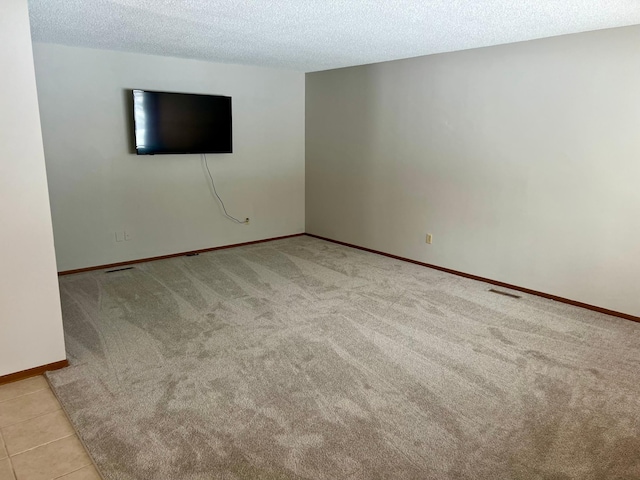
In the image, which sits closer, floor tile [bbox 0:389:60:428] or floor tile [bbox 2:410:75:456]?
floor tile [bbox 2:410:75:456]

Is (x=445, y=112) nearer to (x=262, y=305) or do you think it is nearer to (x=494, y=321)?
(x=494, y=321)

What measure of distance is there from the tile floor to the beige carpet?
0.07 metres

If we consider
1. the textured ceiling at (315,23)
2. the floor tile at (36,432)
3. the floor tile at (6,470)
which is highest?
the textured ceiling at (315,23)

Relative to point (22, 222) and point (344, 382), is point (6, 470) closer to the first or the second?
point (22, 222)

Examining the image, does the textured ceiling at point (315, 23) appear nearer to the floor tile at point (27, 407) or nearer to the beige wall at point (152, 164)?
the beige wall at point (152, 164)

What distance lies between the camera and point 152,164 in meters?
5.11

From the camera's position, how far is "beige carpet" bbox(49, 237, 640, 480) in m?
2.04

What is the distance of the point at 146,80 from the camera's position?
4895mm

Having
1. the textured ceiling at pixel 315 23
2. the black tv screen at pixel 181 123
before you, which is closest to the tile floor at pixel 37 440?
the textured ceiling at pixel 315 23

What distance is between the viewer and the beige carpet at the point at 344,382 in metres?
2.04

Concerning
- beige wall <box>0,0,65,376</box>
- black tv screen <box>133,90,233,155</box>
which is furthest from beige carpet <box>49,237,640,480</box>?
black tv screen <box>133,90,233,155</box>

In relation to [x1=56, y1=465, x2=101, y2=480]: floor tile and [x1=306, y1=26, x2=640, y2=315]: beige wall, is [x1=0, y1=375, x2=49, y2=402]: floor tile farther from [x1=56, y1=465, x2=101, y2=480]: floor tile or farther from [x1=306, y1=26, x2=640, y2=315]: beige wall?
[x1=306, y1=26, x2=640, y2=315]: beige wall

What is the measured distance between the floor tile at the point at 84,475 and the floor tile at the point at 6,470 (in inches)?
8.7

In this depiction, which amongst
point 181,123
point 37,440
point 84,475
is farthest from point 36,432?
point 181,123
